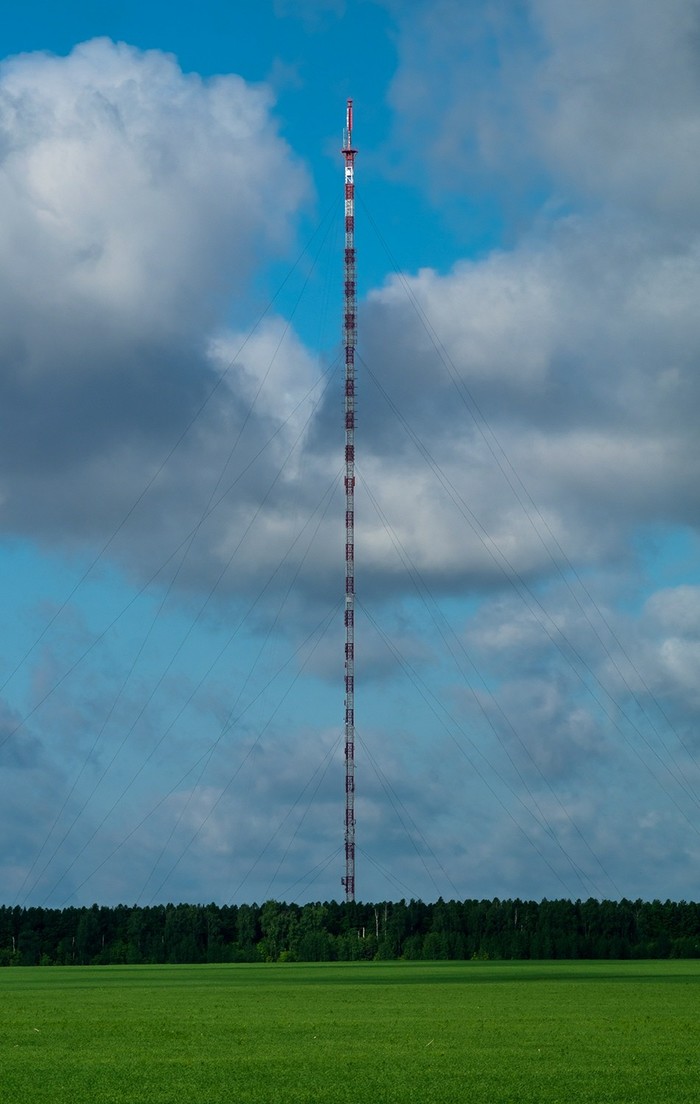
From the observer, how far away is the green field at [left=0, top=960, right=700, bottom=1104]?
19500mm

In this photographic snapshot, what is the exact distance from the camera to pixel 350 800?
6881cm

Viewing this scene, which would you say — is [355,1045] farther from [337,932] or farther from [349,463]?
[337,932]

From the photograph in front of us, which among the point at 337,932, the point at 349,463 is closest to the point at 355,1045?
the point at 349,463

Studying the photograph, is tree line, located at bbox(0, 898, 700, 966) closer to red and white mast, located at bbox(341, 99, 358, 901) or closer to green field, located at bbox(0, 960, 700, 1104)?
red and white mast, located at bbox(341, 99, 358, 901)

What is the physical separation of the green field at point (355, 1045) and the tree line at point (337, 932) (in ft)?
138

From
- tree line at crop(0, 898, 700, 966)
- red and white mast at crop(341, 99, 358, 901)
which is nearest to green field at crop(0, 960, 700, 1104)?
red and white mast at crop(341, 99, 358, 901)

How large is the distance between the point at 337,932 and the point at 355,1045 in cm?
6591

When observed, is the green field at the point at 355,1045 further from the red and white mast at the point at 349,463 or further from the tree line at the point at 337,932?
the tree line at the point at 337,932

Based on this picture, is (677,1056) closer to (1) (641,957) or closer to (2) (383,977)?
(2) (383,977)

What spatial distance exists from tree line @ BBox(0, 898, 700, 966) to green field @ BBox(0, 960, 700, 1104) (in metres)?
41.9

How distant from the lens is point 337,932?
90312mm

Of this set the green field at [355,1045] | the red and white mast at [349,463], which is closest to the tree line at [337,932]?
the red and white mast at [349,463]

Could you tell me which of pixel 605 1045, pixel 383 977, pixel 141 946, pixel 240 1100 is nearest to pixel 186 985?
pixel 383 977

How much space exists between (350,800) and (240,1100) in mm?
50567
